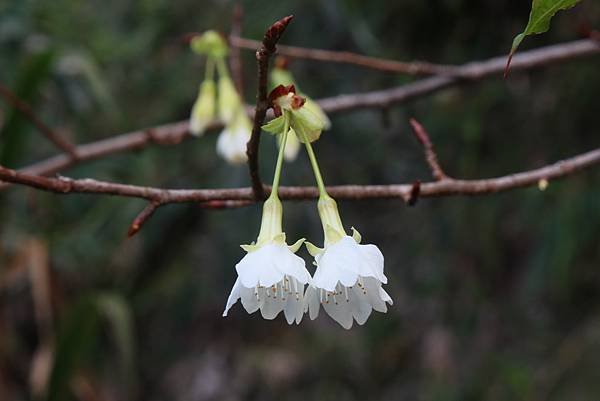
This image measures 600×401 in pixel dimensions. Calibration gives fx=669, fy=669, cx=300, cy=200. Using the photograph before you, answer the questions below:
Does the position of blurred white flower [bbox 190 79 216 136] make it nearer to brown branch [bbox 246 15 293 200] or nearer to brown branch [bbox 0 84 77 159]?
brown branch [bbox 0 84 77 159]

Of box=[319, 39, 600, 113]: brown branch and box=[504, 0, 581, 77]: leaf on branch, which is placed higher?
box=[319, 39, 600, 113]: brown branch

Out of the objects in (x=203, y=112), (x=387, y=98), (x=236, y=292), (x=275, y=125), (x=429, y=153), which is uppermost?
(x=387, y=98)

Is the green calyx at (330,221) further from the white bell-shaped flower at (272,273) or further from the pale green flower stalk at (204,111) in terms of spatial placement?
the pale green flower stalk at (204,111)

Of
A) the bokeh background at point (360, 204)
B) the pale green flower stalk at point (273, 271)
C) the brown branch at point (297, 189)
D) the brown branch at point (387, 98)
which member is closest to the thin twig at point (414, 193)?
the brown branch at point (297, 189)

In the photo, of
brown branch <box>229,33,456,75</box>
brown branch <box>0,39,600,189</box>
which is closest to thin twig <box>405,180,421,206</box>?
brown branch <box>229,33,456,75</box>

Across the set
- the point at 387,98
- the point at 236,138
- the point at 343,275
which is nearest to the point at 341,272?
the point at 343,275

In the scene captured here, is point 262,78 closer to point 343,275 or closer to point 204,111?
point 343,275
